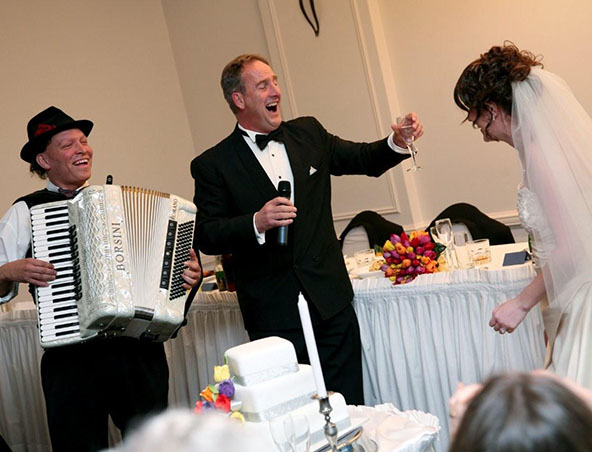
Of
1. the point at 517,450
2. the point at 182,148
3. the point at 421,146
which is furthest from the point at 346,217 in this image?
the point at 517,450

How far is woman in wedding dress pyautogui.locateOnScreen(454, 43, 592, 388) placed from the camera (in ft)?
7.72

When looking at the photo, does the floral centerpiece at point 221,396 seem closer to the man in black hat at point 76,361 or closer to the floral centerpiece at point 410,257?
the man in black hat at point 76,361

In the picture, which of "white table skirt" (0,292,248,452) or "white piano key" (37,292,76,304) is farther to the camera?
"white table skirt" (0,292,248,452)

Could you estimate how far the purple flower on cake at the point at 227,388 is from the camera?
1909mm

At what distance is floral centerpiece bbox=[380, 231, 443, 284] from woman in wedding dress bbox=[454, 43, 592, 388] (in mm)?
730

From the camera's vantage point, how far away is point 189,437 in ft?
2.20

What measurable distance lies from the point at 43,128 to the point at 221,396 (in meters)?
1.58

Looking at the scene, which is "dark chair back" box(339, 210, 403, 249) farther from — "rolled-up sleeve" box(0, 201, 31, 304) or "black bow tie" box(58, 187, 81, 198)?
"rolled-up sleeve" box(0, 201, 31, 304)

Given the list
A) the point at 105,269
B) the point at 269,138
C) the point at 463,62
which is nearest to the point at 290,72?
the point at 463,62

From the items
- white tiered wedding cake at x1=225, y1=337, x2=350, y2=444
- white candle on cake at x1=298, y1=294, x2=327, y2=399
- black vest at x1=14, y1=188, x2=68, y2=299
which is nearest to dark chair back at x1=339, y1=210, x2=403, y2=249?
black vest at x1=14, y1=188, x2=68, y2=299

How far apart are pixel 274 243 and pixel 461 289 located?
79 cm

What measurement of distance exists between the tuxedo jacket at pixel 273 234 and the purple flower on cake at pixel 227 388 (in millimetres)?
1103

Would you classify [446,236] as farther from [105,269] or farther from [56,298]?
[56,298]

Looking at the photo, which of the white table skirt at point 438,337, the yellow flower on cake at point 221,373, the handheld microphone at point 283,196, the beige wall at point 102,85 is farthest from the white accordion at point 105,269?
the beige wall at point 102,85
